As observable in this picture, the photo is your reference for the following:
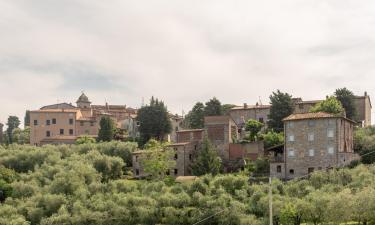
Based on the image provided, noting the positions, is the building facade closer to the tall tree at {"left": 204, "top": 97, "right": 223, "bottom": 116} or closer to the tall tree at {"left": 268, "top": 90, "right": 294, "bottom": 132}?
the tall tree at {"left": 204, "top": 97, "right": 223, "bottom": 116}

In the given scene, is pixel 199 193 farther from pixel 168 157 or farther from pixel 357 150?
pixel 357 150

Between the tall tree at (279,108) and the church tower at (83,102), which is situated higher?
the church tower at (83,102)

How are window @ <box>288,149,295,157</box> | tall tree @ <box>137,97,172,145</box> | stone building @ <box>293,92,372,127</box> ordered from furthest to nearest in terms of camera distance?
stone building @ <box>293,92,372,127</box> < tall tree @ <box>137,97,172,145</box> < window @ <box>288,149,295,157</box>

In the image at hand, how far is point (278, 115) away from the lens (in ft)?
273

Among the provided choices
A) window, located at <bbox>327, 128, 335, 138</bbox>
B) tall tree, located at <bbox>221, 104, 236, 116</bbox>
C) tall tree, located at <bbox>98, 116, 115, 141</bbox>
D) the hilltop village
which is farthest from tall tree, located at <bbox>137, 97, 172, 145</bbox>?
window, located at <bbox>327, 128, 335, 138</bbox>

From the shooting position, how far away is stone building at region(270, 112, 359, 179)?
218 feet

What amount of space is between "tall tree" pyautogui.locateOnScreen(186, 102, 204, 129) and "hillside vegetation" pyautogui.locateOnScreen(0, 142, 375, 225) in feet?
96.5

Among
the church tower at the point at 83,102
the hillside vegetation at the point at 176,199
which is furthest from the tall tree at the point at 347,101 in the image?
the church tower at the point at 83,102

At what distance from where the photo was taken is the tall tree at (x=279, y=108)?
82375mm

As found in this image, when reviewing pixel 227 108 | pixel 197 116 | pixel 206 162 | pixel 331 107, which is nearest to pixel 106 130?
pixel 197 116

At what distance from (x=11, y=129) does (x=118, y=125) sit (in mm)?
48881

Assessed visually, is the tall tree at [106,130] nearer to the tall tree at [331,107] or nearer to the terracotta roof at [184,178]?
the terracotta roof at [184,178]

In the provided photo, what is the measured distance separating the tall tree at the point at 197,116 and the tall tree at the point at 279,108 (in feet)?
47.7

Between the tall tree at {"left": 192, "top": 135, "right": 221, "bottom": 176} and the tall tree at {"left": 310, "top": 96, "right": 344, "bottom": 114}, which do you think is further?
the tall tree at {"left": 310, "top": 96, "right": 344, "bottom": 114}
